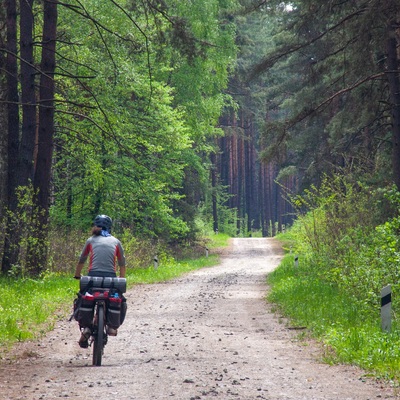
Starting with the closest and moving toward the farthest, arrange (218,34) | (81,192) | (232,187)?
1. (81,192)
2. (218,34)
3. (232,187)

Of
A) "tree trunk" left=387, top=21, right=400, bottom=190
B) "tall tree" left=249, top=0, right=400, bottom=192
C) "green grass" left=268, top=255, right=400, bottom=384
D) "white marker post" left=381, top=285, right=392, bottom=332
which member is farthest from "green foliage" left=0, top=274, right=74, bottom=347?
"tree trunk" left=387, top=21, right=400, bottom=190

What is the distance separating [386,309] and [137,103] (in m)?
20.0

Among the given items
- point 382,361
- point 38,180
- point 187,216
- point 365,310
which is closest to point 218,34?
point 187,216

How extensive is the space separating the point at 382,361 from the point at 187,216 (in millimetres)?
34386

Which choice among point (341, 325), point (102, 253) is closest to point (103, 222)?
point (102, 253)

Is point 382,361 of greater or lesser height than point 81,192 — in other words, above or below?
below

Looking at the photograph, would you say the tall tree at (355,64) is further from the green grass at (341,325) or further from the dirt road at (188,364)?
the dirt road at (188,364)

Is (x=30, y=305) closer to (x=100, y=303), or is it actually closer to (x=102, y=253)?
(x=102, y=253)

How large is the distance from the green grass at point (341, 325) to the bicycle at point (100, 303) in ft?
10.2

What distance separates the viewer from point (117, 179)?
27203 mm

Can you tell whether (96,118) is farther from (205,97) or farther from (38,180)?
(205,97)

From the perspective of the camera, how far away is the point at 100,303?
9852 mm

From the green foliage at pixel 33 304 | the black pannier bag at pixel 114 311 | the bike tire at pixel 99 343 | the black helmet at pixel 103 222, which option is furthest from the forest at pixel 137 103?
the bike tire at pixel 99 343

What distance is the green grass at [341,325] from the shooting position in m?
9.57
